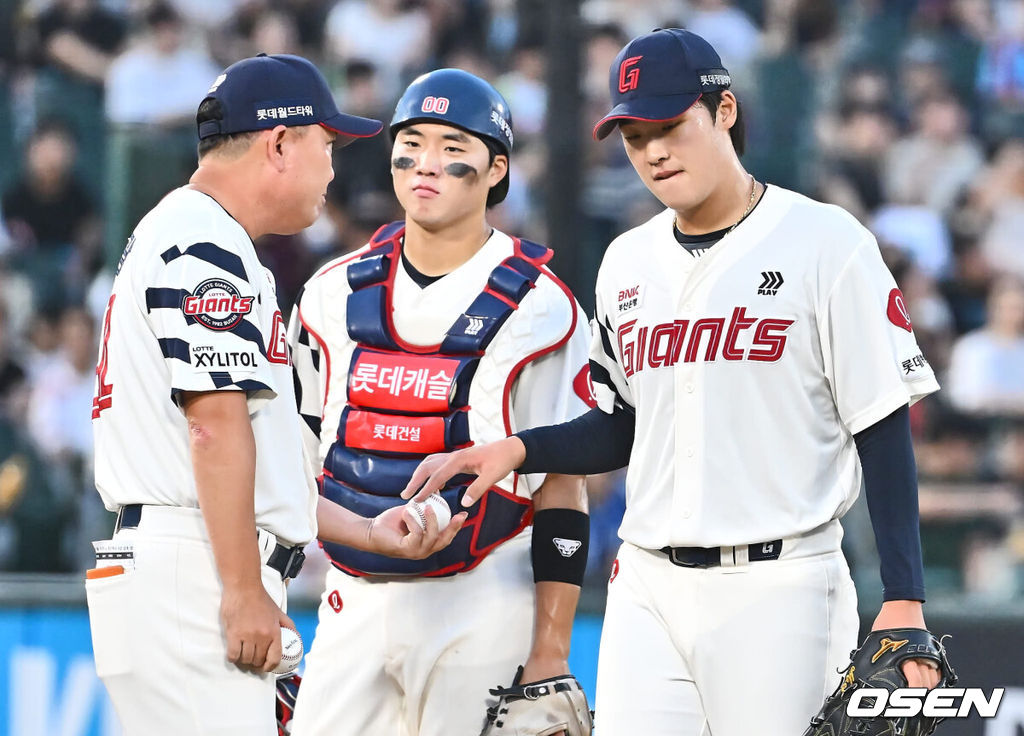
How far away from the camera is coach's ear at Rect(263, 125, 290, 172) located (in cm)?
333

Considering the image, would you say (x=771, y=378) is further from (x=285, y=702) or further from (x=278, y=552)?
(x=285, y=702)

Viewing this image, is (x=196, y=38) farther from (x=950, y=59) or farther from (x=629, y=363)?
(x=629, y=363)

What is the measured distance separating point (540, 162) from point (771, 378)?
5.05 metres

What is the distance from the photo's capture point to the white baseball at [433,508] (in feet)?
11.8

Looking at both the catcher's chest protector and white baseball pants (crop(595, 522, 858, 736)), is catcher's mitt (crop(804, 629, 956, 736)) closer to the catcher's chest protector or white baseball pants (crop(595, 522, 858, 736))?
white baseball pants (crop(595, 522, 858, 736))

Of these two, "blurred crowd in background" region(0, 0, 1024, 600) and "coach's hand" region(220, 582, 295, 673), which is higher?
"blurred crowd in background" region(0, 0, 1024, 600)

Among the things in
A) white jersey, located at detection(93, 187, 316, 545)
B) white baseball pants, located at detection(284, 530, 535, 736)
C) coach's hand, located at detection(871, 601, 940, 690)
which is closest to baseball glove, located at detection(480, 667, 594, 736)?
white baseball pants, located at detection(284, 530, 535, 736)

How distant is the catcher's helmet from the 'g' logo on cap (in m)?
0.65

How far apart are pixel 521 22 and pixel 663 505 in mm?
5641

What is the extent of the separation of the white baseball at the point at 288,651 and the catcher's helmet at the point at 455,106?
1.53m

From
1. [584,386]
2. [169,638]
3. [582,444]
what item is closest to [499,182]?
[584,386]

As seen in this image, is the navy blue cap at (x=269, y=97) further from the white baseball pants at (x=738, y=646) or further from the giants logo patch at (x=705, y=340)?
the white baseball pants at (x=738, y=646)

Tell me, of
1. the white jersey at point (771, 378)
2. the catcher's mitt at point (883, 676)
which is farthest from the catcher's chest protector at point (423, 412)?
the catcher's mitt at point (883, 676)

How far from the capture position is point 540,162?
320 inches
